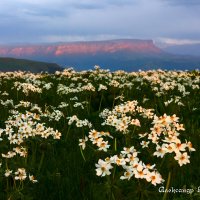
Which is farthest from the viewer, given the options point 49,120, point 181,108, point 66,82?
point 66,82

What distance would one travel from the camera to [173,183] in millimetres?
6070

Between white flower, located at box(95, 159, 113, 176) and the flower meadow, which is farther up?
white flower, located at box(95, 159, 113, 176)

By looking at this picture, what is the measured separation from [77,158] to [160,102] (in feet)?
16.7

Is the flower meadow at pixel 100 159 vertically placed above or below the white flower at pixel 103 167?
below

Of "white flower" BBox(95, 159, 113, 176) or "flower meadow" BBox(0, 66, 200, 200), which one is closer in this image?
"white flower" BBox(95, 159, 113, 176)

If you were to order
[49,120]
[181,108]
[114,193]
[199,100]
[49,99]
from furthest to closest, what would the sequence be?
[49,99], [199,100], [181,108], [49,120], [114,193]

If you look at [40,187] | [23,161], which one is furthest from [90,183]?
[23,161]

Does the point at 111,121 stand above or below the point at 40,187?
above

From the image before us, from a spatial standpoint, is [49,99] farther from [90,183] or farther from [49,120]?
[90,183]

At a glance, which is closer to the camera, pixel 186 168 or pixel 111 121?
pixel 186 168

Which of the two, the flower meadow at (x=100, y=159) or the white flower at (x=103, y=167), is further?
the flower meadow at (x=100, y=159)

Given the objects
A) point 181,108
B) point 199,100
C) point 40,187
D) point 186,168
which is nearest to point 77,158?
point 40,187

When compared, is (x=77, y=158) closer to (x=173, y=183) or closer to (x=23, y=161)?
(x=23, y=161)

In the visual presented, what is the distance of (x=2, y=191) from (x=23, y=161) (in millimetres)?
789
